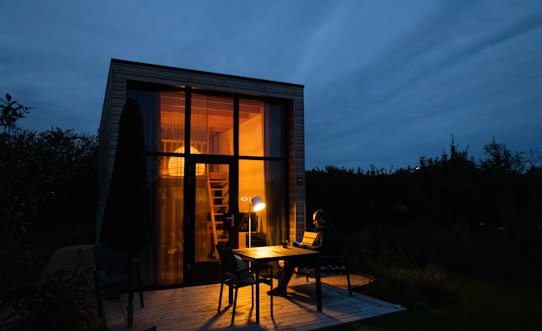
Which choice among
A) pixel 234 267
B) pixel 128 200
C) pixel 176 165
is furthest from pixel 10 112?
pixel 176 165

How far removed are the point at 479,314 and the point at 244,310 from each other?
9.86 feet

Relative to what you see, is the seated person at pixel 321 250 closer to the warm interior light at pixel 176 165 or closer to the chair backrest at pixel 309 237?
the chair backrest at pixel 309 237

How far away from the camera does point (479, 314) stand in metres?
4.50

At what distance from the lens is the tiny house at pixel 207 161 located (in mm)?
6086

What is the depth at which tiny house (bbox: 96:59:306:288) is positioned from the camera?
6086 millimetres

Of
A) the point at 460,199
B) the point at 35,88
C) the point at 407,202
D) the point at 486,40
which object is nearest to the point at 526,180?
the point at 460,199

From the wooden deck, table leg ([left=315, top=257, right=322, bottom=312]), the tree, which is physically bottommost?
the wooden deck

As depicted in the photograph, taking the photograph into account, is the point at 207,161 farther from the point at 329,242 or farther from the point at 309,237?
the point at 329,242

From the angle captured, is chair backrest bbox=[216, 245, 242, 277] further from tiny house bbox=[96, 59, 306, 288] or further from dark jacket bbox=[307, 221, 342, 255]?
tiny house bbox=[96, 59, 306, 288]

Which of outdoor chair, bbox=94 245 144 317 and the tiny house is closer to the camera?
outdoor chair, bbox=94 245 144 317

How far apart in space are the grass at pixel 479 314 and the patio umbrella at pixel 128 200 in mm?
2349

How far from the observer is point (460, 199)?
386 inches

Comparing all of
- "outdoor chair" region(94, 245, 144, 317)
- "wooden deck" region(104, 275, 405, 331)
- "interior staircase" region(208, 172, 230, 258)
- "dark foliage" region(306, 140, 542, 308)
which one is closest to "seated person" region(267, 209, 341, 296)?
"wooden deck" region(104, 275, 405, 331)

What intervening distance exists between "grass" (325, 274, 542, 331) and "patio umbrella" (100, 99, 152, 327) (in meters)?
2.35
